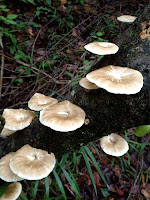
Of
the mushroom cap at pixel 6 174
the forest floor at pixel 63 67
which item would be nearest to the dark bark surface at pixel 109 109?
the mushroom cap at pixel 6 174

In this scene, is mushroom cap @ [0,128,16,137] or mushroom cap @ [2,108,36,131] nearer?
mushroom cap @ [2,108,36,131]

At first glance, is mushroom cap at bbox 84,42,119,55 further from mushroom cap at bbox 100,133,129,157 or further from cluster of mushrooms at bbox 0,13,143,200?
mushroom cap at bbox 100,133,129,157

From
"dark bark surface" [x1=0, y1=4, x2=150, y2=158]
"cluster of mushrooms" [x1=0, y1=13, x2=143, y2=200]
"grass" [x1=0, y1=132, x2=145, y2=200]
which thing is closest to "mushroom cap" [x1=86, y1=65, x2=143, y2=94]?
"cluster of mushrooms" [x1=0, y1=13, x2=143, y2=200]

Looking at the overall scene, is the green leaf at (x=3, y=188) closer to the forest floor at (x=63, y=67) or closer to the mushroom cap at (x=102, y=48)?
the forest floor at (x=63, y=67)

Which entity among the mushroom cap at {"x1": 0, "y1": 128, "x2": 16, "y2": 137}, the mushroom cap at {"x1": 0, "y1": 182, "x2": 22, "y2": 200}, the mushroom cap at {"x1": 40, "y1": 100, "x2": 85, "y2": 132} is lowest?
the mushroom cap at {"x1": 0, "y1": 182, "x2": 22, "y2": 200}

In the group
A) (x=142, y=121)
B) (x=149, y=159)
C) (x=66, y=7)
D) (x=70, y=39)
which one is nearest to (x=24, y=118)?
(x=142, y=121)

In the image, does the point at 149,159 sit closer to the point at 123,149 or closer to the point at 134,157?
the point at 134,157
